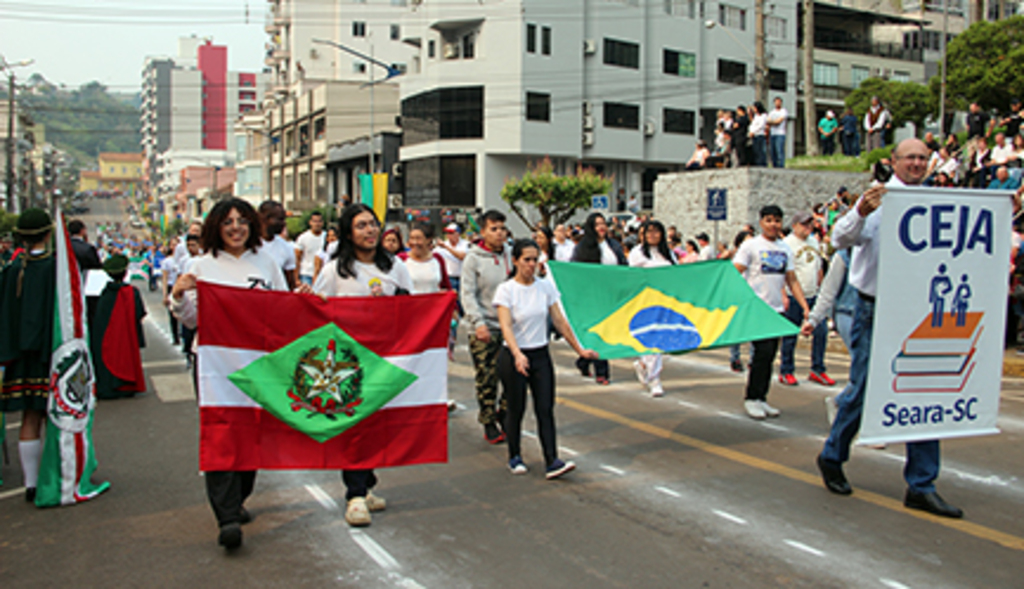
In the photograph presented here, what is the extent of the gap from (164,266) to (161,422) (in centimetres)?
605

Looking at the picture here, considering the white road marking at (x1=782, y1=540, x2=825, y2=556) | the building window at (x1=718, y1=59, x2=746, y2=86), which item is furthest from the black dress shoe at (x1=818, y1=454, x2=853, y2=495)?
the building window at (x1=718, y1=59, x2=746, y2=86)

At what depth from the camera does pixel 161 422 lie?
8.60m

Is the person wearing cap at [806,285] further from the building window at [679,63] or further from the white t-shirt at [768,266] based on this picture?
the building window at [679,63]

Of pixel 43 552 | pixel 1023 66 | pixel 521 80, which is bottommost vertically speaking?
pixel 43 552

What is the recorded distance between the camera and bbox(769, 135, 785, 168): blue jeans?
22.8m

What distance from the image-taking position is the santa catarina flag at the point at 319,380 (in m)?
5.10

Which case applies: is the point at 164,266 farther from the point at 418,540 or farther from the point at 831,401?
the point at 831,401

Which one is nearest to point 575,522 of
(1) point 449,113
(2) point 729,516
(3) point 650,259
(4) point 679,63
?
(2) point 729,516

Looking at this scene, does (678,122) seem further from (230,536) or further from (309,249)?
(230,536)

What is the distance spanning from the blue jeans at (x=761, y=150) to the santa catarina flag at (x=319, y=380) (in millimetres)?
18561

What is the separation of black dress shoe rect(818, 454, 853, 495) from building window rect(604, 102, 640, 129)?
42.8m

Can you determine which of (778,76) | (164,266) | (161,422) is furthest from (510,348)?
(778,76)

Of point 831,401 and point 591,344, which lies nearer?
point 831,401

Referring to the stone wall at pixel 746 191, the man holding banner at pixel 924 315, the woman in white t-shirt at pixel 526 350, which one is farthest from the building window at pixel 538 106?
the man holding banner at pixel 924 315
